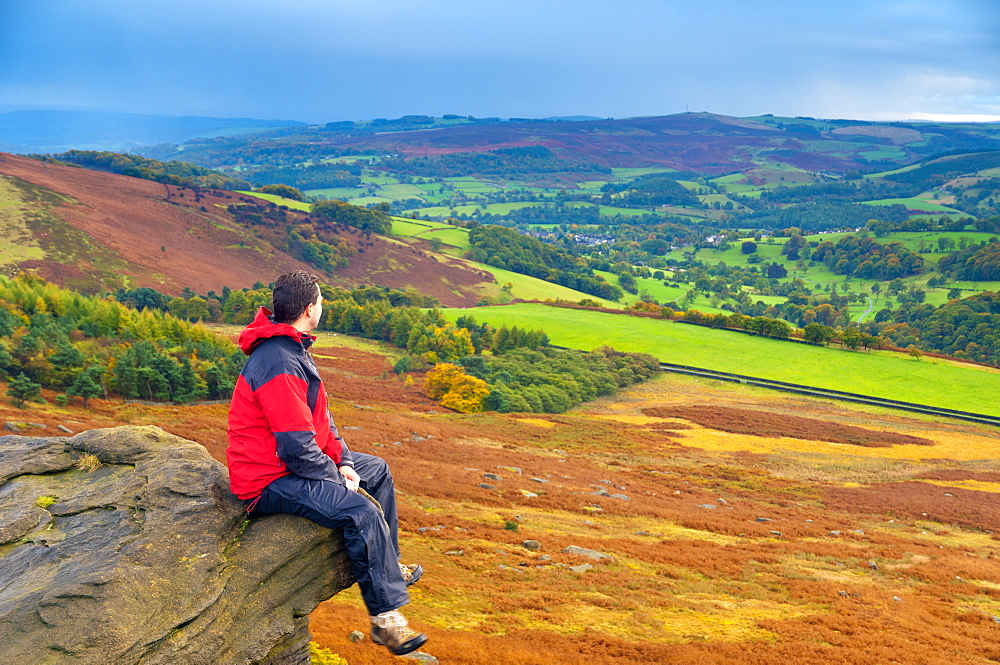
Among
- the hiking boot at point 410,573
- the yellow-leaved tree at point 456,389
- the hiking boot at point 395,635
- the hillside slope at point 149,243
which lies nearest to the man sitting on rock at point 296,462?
the hiking boot at point 395,635

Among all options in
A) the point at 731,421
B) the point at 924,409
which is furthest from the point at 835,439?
the point at 924,409

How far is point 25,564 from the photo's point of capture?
25.3 feet

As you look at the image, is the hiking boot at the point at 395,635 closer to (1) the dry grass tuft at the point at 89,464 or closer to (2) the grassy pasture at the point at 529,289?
(1) the dry grass tuft at the point at 89,464

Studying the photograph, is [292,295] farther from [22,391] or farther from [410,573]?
[22,391]

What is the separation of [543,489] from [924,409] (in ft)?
227

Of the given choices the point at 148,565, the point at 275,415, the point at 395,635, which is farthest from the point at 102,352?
the point at 395,635

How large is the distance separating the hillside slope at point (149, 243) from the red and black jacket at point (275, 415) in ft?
436

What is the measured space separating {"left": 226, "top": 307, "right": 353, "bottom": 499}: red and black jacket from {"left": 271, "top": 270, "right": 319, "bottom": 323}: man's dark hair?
0.18 meters

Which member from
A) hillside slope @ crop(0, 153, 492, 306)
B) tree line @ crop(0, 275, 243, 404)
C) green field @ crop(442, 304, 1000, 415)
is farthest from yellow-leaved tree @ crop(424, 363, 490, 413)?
hillside slope @ crop(0, 153, 492, 306)

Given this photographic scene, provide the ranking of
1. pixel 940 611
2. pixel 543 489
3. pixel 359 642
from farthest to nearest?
pixel 543 489 < pixel 940 611 < pixel 359 642

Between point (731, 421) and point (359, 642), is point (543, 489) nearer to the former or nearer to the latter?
point (359, 642)

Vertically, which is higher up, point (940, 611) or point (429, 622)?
point (429, 622)

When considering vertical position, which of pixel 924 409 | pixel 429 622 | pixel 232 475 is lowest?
pixel 924 409

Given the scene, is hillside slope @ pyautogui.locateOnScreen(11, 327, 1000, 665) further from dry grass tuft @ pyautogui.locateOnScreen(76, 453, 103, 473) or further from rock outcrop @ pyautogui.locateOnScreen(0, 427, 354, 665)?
dry grass tuft @ pyautogui.locateOnScreen(76, 453, 103, 473)
